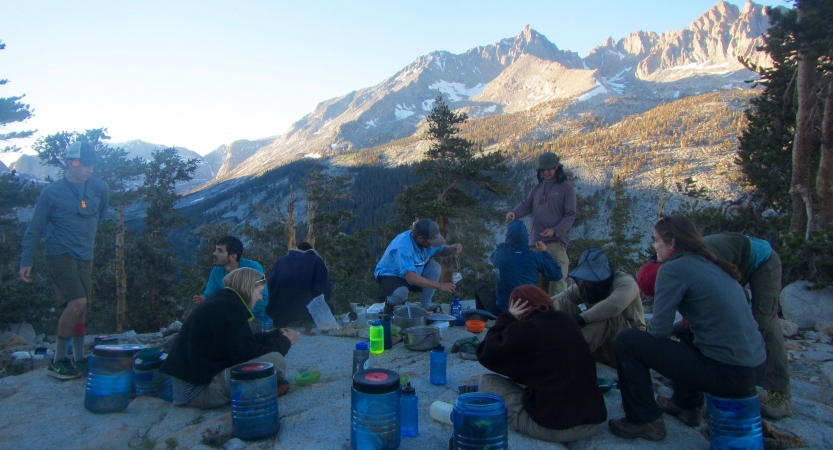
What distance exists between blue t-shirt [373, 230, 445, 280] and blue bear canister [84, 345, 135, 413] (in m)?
3.18

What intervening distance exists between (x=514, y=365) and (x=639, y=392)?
880 mm

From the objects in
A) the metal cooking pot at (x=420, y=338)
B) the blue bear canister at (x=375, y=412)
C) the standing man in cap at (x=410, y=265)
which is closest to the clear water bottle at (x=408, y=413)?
the blue bear canister at (x=375, y=412)

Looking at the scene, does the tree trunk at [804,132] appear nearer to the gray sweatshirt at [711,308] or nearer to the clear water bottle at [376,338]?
the gray sweatshirt at [711,308]

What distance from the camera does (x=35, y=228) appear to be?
4.62 meters

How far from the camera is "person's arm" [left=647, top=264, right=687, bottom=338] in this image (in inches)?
113

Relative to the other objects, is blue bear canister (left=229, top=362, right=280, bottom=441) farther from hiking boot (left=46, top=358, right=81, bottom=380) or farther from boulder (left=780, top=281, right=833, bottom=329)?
boulder (left=780, top=281, right=833, bottom=329)

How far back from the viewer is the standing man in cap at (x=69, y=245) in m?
4.54

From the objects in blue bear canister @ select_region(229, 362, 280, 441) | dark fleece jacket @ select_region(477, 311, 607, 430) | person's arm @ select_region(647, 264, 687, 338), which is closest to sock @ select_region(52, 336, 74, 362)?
blue bear canister @ select_region(229, 362, 280, 441)

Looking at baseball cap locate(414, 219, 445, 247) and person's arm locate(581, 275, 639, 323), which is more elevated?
baseball cap locate(414, 219, 445, 247)

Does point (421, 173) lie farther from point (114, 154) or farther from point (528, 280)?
point (114, 154)

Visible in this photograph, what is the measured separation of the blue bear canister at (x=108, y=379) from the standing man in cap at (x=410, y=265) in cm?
312

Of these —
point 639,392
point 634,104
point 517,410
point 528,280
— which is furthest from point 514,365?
point 634,104

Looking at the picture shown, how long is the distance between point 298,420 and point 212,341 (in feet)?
2.85

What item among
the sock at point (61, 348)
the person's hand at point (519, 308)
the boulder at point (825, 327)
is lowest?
the boulder at point (825, 327)
